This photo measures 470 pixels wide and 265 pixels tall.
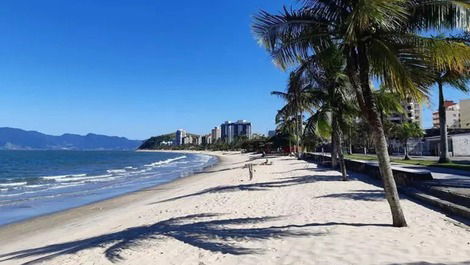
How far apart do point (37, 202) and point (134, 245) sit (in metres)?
16.0

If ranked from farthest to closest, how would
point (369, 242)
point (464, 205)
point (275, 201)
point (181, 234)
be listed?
point (275, 201), point (464, 205), point (181, 234), point (369, 242)

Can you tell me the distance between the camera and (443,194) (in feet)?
36.6

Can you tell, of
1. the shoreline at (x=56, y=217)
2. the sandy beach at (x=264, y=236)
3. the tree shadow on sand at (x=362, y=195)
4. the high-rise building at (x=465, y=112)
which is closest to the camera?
the sandy beach at (x=264, y=236)

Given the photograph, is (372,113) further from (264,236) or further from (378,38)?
(264,236)

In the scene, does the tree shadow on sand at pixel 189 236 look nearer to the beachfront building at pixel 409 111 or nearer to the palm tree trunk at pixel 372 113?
the palm tree trunk at pixel 372 113

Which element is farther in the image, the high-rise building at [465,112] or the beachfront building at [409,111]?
the high-rise building at [465,112]

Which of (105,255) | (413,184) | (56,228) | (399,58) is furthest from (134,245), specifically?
(413,184)

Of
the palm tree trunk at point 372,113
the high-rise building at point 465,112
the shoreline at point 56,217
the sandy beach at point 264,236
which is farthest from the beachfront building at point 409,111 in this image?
the shoreline at point 56,217

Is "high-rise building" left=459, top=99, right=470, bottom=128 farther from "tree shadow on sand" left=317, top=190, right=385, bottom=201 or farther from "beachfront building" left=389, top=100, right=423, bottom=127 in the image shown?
"tree shadow on sand" left=317, top=190, right=385, bottom=201

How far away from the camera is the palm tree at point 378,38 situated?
22.1 ft

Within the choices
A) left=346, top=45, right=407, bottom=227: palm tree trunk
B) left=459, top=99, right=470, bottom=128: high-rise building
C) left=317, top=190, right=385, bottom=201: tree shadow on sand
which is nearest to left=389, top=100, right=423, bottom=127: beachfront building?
left=346, top=45, right=407, bottom=227: palm tree trunk

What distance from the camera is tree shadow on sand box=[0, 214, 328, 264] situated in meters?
7.49

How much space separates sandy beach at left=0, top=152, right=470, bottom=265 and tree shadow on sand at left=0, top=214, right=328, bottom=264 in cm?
A: 2

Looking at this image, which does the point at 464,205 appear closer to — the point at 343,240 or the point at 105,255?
the point at 343,240
